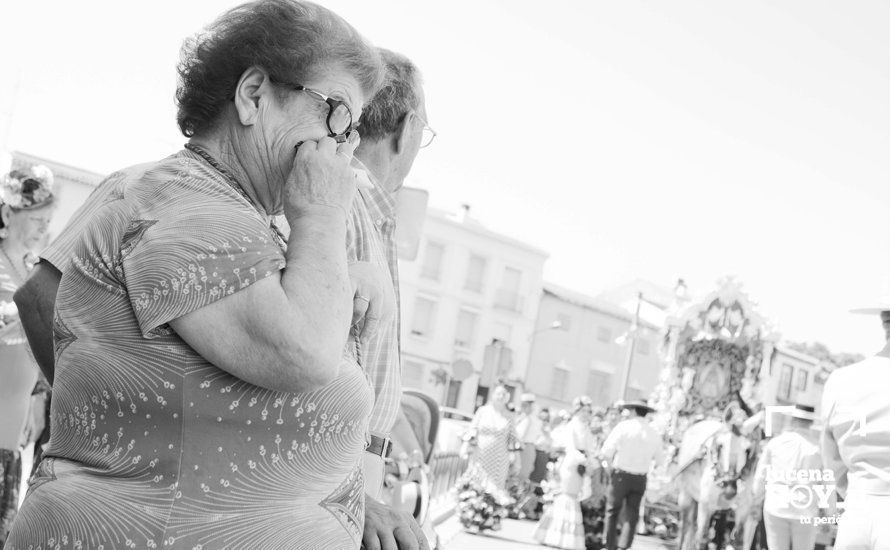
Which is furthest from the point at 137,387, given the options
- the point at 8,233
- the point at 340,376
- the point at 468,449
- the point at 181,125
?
the point at 468,449

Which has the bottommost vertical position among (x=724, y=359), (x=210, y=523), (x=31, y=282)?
(x=210, y=523)

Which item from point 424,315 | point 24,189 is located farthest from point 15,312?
point 424,315

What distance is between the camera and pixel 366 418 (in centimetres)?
185

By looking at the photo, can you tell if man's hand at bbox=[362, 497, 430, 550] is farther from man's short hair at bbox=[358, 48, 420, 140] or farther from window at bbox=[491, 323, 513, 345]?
window at bbox=[491, 323, 513, 345]

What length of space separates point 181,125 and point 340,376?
2.03 feet

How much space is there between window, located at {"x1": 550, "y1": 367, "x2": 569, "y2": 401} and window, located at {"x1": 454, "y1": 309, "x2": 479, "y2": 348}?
501cm

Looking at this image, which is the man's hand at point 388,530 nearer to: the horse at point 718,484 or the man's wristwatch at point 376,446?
the man's wristwatch at point 376,446

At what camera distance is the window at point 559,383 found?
168 ft

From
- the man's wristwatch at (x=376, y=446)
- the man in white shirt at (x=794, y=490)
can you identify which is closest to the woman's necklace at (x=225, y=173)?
the man's wristwatch at (x=376, y=446)

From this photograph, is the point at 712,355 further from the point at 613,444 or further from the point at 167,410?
the point at 167,410

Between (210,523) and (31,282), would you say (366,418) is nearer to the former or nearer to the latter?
(210,523)

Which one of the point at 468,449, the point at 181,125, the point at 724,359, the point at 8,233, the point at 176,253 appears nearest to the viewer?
the point at 176,253

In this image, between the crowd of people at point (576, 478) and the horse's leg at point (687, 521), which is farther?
the horse's leg at point (687, 521)

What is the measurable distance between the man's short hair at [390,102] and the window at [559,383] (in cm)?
4853
